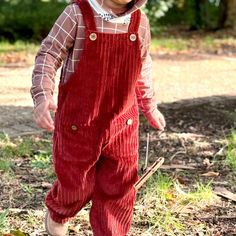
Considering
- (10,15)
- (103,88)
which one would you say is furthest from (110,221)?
(10,15)

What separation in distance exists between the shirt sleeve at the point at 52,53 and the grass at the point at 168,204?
1.10 meters

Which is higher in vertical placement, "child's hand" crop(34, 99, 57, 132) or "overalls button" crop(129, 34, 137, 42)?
"overalls button" crop(129, 34, 137, 42)

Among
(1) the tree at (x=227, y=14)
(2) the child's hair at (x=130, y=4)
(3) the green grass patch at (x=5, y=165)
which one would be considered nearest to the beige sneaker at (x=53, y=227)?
(2) the child's hair at (x=130, y=4)

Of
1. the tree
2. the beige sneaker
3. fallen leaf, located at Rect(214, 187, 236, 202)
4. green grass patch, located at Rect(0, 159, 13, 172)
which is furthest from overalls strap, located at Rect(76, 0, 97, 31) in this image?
the tree

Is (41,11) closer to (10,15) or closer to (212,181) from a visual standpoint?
(10,15)

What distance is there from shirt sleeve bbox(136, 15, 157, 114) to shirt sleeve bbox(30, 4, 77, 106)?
32cm

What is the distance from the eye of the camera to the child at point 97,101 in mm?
2740

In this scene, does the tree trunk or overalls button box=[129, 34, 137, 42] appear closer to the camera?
Result: overalls button box=[129, 34, 137, 42]

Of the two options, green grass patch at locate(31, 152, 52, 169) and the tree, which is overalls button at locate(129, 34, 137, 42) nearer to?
green grass patch at locate(31, 152, 52, 169)

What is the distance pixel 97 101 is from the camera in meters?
2.80

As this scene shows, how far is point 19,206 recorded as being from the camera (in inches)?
149

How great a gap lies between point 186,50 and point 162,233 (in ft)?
28.6

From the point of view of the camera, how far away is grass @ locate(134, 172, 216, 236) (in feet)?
11.5

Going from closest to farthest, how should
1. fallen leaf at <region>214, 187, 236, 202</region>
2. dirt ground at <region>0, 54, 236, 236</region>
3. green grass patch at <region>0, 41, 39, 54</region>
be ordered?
fallen leaf at <region>214, 187, 236, 202</region>, dirt ground at <region>0, 54, 236, 236</region>, green grass patch at <region>0, 41, 39, 54</region>
